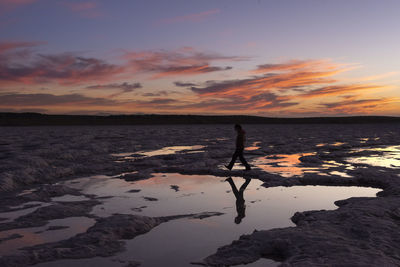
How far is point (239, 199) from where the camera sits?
8117 millimetres

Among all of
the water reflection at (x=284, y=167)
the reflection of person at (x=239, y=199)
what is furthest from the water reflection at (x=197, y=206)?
the water reflection at (x=284, y=167)

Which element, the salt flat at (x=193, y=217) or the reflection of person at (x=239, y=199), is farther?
the reflection of person at (x=239, y=199)

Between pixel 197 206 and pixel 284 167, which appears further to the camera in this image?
pixel 284 167

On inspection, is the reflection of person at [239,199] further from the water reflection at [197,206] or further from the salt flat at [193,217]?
the salt flat at [193,217]

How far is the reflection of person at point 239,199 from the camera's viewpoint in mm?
6580

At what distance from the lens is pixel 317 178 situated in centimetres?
1055

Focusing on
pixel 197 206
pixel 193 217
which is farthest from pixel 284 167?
pixel 193 217

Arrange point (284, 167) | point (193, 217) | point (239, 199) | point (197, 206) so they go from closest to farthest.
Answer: point (193, 217) < point (197, 206) < point (239, 199) < point (284, 167)

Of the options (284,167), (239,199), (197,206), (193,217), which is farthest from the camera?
(284,167)

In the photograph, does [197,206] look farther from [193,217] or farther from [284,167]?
[284,167]

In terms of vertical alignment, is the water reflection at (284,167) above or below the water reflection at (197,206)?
above

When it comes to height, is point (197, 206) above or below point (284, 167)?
below

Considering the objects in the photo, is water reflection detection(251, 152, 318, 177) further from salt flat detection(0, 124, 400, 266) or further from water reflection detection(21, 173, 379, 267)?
water reflection detection(21, 173, 379, 267)

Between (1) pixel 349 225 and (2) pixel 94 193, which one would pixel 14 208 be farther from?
(1) pixel 349 225
